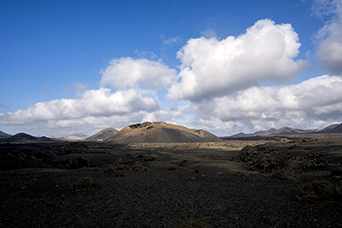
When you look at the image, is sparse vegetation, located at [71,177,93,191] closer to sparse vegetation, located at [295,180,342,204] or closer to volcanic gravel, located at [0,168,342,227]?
volcanic gravel, located at [0,168,342,227]

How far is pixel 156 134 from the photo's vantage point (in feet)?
479

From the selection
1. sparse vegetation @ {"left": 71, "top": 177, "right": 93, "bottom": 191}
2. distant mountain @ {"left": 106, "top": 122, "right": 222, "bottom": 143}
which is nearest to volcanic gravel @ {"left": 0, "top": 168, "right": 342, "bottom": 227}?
sparse vegetation @ {"left": 71, "top": 177, "right": 93, "bottom": 191}

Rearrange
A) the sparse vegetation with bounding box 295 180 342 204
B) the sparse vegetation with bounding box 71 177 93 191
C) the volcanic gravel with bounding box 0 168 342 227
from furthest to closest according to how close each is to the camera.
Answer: the sparse vegetation with bounding box 71 177 93 191 < the sparse vegetation with bounding box 295 180 342 204 < the volcanic gravel with bounding box 0 168 342 227

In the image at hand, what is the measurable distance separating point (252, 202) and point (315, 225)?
10.00ft

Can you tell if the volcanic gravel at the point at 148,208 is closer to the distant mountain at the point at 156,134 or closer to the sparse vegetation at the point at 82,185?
the sparse vegetation at the point at 82,185

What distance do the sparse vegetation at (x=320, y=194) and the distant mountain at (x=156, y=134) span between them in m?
128

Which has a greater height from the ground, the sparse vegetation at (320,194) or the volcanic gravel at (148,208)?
the sparse vegetation at (320,194)

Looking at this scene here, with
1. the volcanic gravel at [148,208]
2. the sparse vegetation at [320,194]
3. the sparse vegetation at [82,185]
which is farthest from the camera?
the sparse vegetation at [82,185]

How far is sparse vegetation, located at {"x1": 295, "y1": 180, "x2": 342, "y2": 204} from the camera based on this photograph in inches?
298

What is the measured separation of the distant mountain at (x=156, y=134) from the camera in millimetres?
139750

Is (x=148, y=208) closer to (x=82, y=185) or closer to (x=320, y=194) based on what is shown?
(x=82, y=185)

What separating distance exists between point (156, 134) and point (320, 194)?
13983 cm

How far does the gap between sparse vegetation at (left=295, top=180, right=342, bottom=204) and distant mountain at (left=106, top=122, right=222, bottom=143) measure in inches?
5041

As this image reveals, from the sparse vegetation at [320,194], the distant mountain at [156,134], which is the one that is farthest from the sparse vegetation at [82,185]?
the distant mountain at [156,134]
